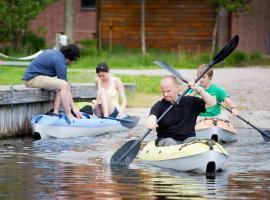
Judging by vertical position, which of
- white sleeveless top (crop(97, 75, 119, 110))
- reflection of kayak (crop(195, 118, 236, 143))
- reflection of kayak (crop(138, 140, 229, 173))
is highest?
white sleeveless top (crop(97, 75, 119, 110))

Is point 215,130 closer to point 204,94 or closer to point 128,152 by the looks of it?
point 128,152

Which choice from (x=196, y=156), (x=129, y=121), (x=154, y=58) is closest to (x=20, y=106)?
(x=129, y=121)

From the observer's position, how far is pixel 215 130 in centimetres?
1859

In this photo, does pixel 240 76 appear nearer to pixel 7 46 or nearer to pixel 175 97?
pixel 7 46

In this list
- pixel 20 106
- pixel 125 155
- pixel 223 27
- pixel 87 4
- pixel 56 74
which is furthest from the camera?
pixel 87 4

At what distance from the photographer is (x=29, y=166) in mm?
15039

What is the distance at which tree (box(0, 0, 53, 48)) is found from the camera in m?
36.2

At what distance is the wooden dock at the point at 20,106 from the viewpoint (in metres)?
19.2

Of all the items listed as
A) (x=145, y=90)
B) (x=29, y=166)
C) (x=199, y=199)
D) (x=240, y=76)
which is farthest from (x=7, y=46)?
(x=199, y=199)

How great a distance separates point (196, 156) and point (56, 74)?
6.11m

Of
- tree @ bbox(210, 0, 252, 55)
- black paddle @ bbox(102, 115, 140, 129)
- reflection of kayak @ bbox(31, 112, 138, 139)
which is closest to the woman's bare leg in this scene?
reflection of kayak @ bbox(31, 112, 138, 139)

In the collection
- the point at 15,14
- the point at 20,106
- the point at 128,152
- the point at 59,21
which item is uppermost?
the point at 15,14

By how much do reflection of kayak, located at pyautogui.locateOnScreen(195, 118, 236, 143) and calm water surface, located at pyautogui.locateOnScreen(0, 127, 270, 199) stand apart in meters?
0.24

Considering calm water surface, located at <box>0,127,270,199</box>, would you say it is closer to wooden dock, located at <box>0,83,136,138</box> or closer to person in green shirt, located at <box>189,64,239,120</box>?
person in green shirt, located at <box>189,64,239,120</box>
